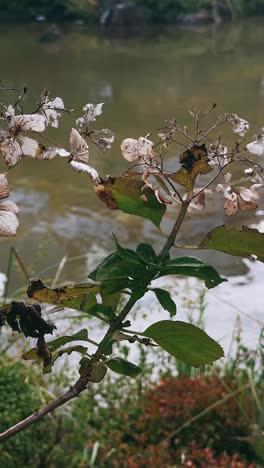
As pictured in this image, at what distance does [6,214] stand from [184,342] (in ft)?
0.36

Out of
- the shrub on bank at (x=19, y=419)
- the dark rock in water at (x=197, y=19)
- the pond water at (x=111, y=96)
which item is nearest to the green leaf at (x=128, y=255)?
the pond water at (x=111, y=96)

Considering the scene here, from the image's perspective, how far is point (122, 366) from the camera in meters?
0.37

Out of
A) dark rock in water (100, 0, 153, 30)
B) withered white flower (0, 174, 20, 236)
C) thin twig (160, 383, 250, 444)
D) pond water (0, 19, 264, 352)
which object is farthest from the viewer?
dark rock in water (100, 0, 153, 30)

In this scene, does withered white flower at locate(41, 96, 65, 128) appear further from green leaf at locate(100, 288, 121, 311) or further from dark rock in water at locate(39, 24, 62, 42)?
dark rock in water at locate(39, 24, 62, 42)

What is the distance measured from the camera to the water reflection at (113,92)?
3363 millimetres

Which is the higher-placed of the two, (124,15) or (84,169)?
(124,15)

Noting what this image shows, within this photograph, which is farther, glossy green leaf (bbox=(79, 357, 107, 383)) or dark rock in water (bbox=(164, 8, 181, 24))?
dark rock in water (bbox=(164, 8, 181, 24))

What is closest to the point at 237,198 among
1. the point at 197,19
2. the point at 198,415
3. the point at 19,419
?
the point at 198,415

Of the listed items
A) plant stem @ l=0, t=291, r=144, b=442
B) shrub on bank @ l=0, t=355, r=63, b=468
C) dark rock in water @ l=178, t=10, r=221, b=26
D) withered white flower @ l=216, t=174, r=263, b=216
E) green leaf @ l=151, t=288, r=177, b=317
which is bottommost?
shrub on bank @ l=0, t=355, r=63, b=468

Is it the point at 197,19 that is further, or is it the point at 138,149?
the point at 197,19

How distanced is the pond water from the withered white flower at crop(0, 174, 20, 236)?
3.04 ft

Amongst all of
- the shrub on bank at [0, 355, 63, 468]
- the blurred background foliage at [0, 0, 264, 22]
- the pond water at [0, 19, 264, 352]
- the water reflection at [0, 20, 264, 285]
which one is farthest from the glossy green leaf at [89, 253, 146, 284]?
the blurred background foliage at [0, 0, 264, 22]

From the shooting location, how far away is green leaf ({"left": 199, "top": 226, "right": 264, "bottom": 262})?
0.32 metres

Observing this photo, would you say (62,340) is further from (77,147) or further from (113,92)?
(113,92)
